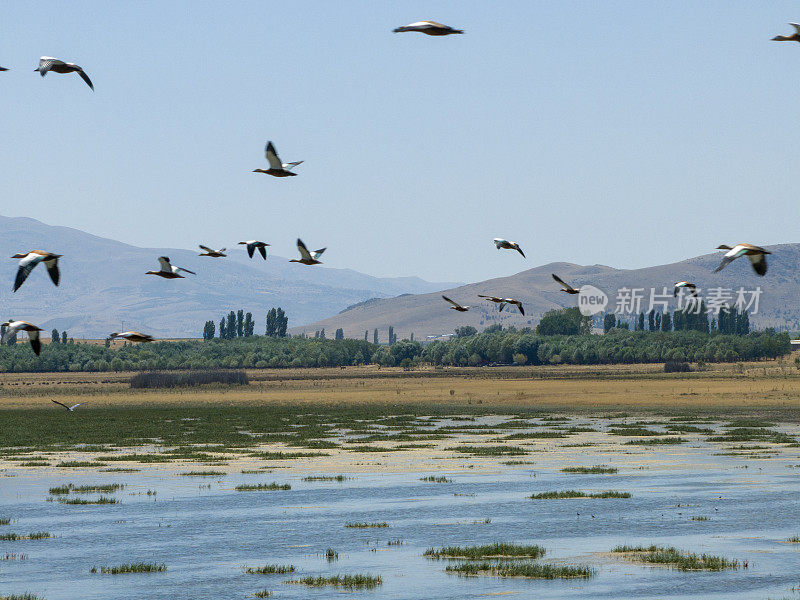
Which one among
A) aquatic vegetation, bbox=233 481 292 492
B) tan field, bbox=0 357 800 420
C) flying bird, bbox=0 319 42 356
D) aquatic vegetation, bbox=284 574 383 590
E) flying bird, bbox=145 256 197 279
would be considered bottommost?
aquatic vegetation, bbox=284 574 383 590

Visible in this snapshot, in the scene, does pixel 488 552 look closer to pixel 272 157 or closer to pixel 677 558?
pixel 677 558

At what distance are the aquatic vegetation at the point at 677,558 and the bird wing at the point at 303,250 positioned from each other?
11.3 metres

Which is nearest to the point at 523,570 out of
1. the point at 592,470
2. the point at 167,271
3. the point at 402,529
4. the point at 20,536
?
the point at 402,529

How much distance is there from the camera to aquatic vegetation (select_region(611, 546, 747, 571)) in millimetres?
27391

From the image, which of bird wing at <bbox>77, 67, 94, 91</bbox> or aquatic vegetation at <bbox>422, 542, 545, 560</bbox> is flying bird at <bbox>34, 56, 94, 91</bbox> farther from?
aquatic vegetation at <bbox>422, 542, 545, 560</bbox>

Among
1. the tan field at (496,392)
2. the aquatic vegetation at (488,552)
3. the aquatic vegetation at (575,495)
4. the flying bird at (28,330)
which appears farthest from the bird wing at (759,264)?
the tan field at (496,392)

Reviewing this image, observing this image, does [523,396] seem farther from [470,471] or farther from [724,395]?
[470,471]

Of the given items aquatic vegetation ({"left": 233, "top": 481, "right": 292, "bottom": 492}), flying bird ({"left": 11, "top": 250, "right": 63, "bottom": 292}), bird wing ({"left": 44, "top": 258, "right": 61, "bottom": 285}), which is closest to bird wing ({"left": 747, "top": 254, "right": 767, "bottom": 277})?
flying bird ({"left": 11, "top": 250, "right": 63, "bottom": 292})

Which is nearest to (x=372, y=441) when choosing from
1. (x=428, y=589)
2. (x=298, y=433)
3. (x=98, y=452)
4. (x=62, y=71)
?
(x=298, y=433)

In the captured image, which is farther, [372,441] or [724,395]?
[724,395]

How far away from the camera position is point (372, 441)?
204ft

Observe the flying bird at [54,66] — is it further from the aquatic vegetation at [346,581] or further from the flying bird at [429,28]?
the aquatic vegetation at [346,581]

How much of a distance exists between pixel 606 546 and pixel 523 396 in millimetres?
79378

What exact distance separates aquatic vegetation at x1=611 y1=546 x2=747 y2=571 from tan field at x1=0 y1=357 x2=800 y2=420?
48.3 metres
